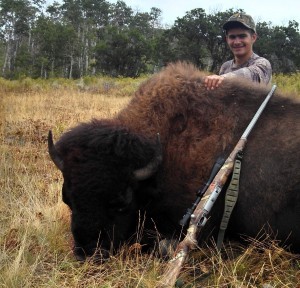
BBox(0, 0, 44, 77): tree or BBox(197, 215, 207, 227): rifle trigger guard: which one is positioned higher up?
BBox(0, 0, 44, 77): tree

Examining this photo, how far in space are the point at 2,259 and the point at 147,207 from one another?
1226 millimetres

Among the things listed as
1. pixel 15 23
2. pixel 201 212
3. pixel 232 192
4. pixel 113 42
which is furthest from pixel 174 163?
pixel 15 23

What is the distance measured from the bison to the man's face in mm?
1509

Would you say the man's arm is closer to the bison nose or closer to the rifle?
the rifle

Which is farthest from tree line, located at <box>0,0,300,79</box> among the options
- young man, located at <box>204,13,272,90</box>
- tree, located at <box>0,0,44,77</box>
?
young man, located at <box>204,13,272,90</box>

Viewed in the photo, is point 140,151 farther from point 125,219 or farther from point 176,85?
point 176,85

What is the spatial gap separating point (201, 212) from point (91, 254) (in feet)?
3.01

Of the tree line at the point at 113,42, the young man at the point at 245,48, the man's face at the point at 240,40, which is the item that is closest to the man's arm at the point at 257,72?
the young man at the point at 245,48

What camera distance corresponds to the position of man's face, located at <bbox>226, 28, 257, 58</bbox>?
5.45 meters

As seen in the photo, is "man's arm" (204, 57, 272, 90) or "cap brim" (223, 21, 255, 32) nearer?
"man's arm" (204, 57, 272, 90)

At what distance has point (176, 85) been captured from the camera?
411cm

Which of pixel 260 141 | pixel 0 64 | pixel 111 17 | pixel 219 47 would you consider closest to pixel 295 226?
pixel 260 141

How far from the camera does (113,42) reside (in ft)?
134

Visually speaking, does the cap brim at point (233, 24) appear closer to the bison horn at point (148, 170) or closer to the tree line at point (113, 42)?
the bison horn at point (148, 170)
